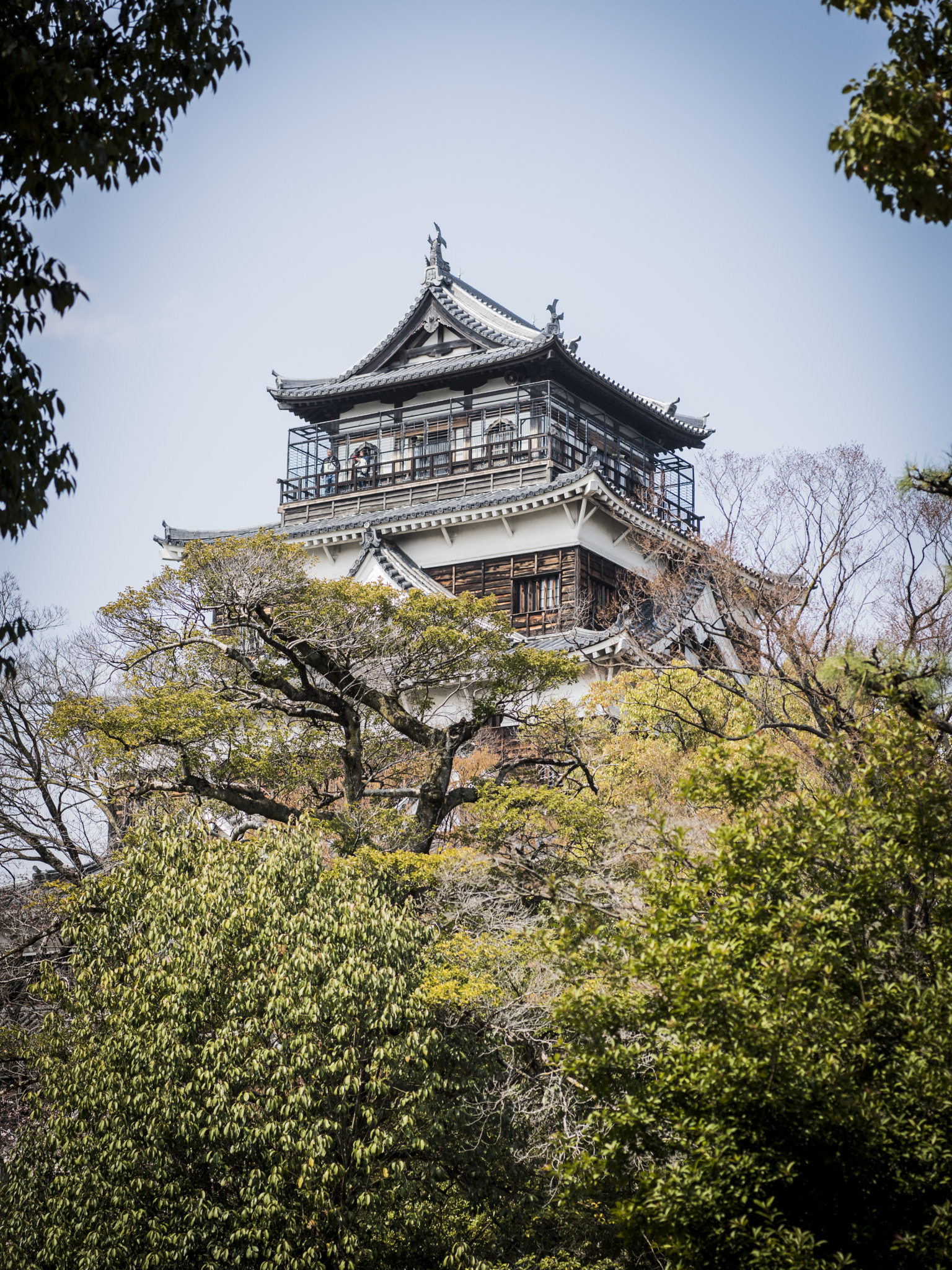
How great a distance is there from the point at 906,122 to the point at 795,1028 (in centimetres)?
537

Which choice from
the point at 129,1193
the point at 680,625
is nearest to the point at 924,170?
the point at 129,1193

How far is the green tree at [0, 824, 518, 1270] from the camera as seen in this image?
11.7m

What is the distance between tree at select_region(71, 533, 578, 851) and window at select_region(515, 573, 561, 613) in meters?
8.78

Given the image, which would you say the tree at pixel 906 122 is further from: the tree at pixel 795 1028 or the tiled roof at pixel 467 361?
the tiled roof at pixel 467 361

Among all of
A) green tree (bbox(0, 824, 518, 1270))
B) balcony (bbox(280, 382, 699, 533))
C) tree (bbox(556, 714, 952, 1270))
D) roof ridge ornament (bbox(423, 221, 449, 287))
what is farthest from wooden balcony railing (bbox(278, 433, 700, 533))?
tree (bbox(556, 714, 952, 1270))

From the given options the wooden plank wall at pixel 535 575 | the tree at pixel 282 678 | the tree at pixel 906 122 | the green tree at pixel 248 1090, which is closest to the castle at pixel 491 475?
the wooden plank wall at pixel 535 575

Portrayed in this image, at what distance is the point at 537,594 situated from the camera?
2817 centimetres

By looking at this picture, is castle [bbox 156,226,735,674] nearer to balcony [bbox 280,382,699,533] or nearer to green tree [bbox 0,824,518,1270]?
balcony [bbox 280,382,699,533]

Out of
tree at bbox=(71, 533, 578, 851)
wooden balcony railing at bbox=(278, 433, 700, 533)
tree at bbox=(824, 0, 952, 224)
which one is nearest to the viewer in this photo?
tree at bbox=(824, 0, 952, 224)

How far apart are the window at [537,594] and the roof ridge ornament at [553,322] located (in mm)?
6061

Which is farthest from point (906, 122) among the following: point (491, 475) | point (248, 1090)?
point (491, 475)

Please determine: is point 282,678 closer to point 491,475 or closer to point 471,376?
point 491,475

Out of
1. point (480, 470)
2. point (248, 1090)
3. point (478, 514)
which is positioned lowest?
point (248, 1090)

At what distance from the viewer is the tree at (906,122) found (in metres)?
6.59
